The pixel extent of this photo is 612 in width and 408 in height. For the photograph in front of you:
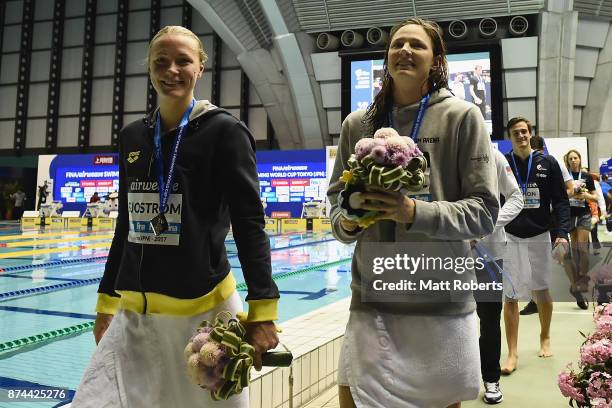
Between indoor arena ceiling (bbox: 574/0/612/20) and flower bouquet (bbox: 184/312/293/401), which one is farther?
indoor arena ceiling (bbox: 574/0/612/20)

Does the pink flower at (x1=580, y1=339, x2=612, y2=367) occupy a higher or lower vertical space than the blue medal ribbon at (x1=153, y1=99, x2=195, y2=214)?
lower

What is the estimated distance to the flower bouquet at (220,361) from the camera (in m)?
1.10

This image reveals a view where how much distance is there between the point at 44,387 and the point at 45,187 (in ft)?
63.6

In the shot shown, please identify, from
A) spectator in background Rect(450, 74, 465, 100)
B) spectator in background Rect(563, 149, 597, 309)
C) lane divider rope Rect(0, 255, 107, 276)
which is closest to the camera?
spectator in background Rect(563, 149, 597, 309)

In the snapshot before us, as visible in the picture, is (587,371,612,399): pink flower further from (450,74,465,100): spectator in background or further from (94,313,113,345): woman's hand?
(450,74,465,100): spectator in background

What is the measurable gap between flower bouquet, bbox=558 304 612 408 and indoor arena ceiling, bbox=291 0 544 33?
15205 millimetres

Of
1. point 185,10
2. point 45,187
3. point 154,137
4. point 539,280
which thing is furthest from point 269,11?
point 154,137

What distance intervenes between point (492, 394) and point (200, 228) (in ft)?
6.39

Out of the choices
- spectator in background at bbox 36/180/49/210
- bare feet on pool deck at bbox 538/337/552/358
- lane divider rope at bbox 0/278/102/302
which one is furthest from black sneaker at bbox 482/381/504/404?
spectator in background at bbox 36/180/49/210

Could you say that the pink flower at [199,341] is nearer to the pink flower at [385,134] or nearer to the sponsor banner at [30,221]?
the pink flower at [385,134]

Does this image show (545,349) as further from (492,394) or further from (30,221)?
(30,221)

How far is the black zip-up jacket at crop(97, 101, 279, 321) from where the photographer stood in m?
1.29

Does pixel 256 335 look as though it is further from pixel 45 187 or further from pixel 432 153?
pixel 45 187
